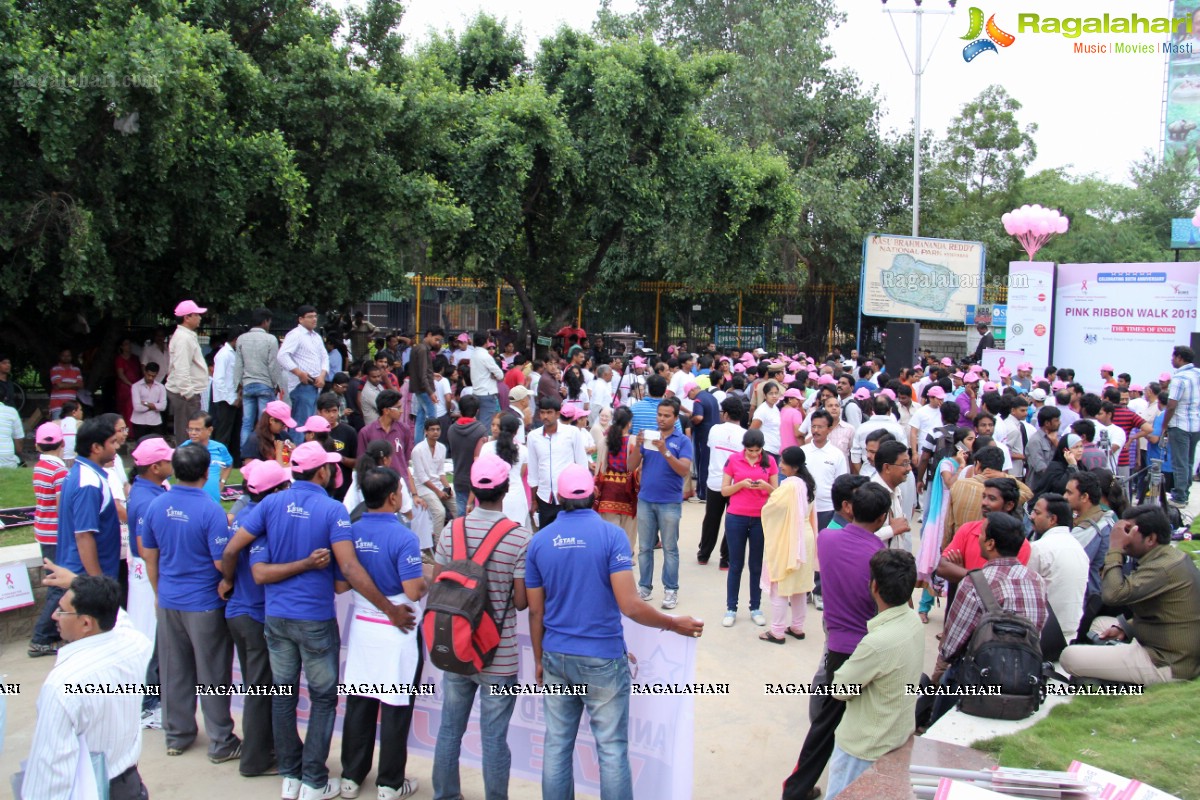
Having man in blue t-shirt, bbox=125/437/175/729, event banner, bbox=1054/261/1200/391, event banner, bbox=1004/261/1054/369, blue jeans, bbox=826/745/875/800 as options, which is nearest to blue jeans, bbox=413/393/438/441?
man in blue t-shirt, bbox=125/437/175/729

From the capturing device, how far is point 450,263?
18.7 metres

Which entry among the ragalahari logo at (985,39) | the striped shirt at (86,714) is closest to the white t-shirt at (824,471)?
the striped shirt at (86,714)

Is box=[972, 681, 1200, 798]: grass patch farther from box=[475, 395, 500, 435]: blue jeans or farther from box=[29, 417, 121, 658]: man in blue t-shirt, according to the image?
box=[475, 395, 500, 435]: blue jeans

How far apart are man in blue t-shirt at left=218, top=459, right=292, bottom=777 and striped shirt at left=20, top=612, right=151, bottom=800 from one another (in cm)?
107

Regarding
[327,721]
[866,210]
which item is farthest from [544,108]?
[327,721]

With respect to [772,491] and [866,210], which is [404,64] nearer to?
[772,491]

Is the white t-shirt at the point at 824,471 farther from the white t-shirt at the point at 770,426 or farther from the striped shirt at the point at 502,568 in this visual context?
the striped shirt at the point at 502,568

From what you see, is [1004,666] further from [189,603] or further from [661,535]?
[189,603]

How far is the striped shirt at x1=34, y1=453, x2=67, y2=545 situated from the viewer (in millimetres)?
6121

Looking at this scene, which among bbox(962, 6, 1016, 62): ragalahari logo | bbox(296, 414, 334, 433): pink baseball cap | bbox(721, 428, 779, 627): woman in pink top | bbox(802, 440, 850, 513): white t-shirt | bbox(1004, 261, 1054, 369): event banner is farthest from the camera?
bbox(962, 6, 1016, 62): ragalahari logo

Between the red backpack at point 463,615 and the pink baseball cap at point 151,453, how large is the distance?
6.78 ft

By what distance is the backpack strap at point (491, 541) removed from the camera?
4301 mm

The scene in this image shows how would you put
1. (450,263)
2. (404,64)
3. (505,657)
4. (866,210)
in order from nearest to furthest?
(505,657)
(404,64)
(450,263)
(866,210)

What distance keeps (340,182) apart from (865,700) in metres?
10.4
